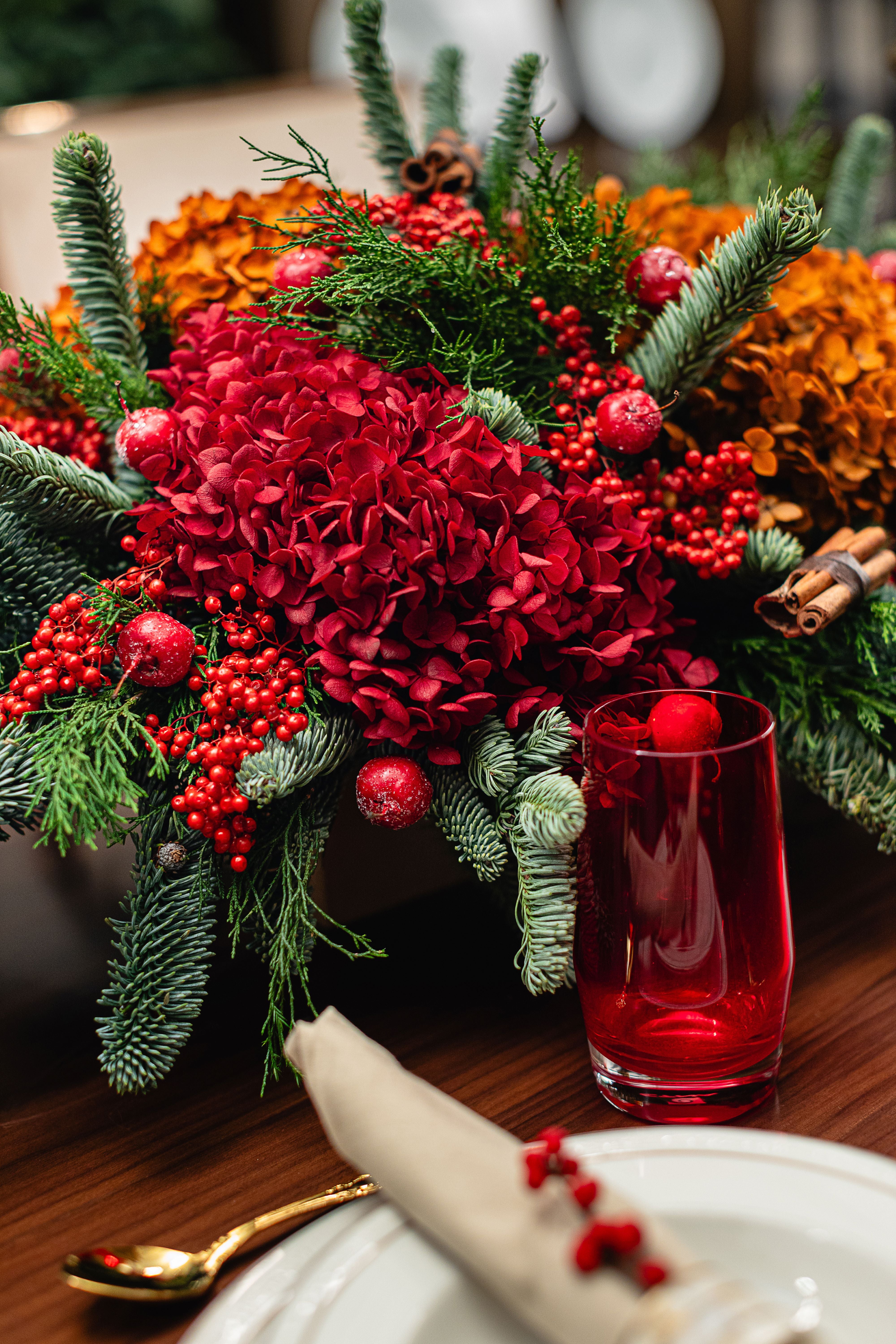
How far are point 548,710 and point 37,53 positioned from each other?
3.33m

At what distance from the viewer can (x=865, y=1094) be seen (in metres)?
0.46

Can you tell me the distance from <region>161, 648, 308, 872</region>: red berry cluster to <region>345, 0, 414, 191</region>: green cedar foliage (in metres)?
0.38

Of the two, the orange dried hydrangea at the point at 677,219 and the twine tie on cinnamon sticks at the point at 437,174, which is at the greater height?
the twine tie on cinnamon sticks at the point at 437,174

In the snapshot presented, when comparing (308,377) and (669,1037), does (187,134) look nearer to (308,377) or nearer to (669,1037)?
(308,377)

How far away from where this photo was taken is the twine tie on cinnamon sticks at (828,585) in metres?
0.52

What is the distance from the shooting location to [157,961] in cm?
45

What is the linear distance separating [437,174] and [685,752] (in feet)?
1.39

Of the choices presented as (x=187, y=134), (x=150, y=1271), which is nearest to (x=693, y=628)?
(x=150, y=1271)

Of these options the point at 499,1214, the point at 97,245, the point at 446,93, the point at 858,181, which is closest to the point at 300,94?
the point at 446,93

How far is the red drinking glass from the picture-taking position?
1.37 feet

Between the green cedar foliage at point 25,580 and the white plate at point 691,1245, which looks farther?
the green cedar foliage at point 25,580

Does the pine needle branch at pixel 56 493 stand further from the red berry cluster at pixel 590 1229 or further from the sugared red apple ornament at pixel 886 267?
the sugared red apple ornament at pixel 886 267

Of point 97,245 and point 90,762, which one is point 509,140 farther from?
point 90,762

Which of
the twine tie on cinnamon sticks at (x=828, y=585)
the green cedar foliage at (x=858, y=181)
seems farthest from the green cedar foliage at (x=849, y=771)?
the green cedar foliage at (x=858, y=181)
